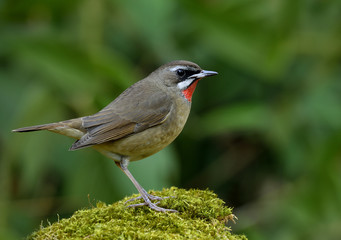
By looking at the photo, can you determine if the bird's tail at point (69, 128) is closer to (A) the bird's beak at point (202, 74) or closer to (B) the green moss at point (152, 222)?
(B) the green moss at point (152, 222)

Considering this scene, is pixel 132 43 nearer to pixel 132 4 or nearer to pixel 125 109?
pixel 132 4

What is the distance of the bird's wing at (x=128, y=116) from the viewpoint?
605 cm

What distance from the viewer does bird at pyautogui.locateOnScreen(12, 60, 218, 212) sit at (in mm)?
6039

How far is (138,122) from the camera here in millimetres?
6219

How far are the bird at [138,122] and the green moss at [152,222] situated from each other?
0.62m

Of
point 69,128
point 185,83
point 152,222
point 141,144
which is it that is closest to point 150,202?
point 152,222

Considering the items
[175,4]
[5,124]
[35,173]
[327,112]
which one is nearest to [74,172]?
[35,173]

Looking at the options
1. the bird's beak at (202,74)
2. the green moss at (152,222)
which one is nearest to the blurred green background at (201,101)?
the bird's beak at (202,74)

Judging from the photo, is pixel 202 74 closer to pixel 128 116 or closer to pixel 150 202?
pixel 128 116

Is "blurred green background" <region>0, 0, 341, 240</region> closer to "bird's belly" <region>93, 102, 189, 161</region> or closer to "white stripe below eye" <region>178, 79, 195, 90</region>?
"white stripe below eye" <region>178, 79, 195, 90</region>

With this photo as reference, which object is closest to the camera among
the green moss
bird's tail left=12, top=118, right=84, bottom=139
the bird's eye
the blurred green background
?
the green moss

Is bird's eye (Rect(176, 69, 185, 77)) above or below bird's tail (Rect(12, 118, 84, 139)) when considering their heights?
above

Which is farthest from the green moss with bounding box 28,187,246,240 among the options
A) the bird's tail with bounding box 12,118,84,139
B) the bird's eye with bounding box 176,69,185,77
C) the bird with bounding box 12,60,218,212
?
the bird's eye with bounding box 176,69,185,77

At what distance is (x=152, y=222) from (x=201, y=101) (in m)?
4.51
